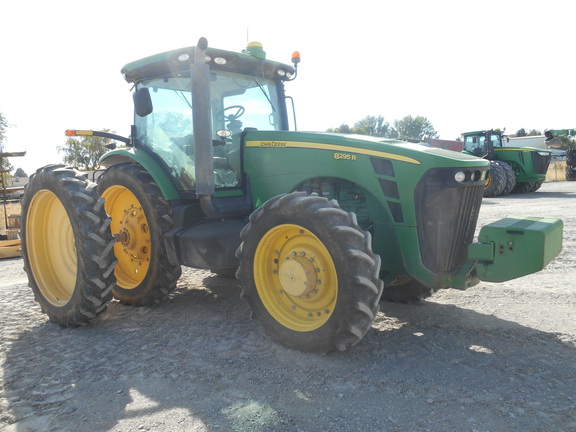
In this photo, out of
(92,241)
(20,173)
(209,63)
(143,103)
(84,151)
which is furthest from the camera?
(20,173)

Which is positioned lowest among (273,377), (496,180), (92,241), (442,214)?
(273,377)

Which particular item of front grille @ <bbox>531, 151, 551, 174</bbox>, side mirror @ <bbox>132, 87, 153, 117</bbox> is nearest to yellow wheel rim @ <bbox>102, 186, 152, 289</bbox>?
side mirror @ <bbox>132, 87, 153, 117</bbox>

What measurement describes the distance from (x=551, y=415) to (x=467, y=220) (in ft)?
4.97

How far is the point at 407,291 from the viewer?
4547mm

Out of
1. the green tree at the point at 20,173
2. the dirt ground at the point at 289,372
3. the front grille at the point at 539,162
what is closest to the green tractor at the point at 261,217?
the dirt ground at the point at 289,372

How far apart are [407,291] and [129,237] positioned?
2.70 metres

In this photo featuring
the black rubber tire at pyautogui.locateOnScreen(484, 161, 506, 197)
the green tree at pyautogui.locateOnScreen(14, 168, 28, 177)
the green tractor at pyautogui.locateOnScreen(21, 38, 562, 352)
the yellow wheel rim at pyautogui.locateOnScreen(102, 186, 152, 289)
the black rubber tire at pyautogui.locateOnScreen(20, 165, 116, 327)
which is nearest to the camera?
the green tractor at pyautogui.locateOnScreen(21, 38, 562, 352)

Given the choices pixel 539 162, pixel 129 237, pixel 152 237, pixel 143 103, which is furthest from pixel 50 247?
pixel 539 162

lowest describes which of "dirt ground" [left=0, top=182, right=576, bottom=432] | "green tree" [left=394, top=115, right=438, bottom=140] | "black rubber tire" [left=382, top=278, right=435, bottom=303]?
"dirt ground" [left=0, top=182, right=576, bottom=432]

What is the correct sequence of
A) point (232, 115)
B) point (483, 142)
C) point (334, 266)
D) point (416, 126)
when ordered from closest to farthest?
point (334, 266), point (232, 115), point (483, 142), point (416, 126)

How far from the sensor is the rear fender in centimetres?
320

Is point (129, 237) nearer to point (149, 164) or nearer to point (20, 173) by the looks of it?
point (149, 164)

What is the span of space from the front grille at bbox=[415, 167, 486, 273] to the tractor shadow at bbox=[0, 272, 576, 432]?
63 centimetres

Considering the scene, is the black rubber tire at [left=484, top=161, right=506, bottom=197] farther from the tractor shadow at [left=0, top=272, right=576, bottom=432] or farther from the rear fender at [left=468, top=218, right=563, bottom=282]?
the rear fender at [left=468, top=218, right=563, bottom=282]
